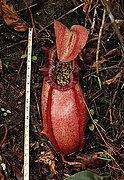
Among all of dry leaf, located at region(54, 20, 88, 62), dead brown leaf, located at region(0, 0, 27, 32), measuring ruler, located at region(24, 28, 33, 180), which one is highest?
dead brown leaf, located at region(0, 0, 27, 32)

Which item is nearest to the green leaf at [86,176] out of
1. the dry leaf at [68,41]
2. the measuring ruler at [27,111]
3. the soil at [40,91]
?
the soil at [40,91]

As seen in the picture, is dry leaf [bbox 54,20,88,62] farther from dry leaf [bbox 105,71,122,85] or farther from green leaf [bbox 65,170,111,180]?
green leaf [bbox 65,170,111,180]

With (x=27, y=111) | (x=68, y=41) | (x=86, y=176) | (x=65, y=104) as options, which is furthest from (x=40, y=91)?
(x=86, y=176)

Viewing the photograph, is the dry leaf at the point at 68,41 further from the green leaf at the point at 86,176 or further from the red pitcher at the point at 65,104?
the green leaf at the point at 86,176

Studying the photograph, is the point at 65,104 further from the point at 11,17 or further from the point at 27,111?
the point at 11,17

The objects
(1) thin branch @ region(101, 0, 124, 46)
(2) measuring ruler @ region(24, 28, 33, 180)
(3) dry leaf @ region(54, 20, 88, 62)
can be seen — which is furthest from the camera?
(2) measuring ruler @ region(24, 28, 33, 180)

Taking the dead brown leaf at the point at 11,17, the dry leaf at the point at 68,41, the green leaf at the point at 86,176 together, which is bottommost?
the green leaf at the point at 86,176

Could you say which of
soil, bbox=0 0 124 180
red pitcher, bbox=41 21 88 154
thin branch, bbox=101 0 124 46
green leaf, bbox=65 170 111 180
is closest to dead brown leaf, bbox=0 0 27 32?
soil, bbox=0 0 124 180
